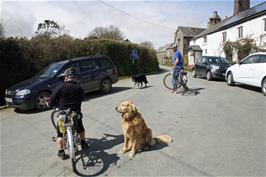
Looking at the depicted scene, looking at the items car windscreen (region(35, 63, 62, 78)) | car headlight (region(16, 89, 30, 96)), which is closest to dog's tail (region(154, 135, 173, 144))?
car headlight (region(16, 89, 30, 96))

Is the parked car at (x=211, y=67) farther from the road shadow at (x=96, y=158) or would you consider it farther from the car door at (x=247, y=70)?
the road shadow at (x=96, y=158)

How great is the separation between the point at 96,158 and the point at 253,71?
8475mm

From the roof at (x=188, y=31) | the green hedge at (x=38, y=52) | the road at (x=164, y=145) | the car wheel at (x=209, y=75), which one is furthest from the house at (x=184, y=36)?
A: the road at (x=164, y=145)

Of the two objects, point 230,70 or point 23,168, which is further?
point 230,70

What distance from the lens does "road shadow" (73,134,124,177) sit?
Result: 3.82 meters

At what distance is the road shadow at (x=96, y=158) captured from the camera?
382 cm

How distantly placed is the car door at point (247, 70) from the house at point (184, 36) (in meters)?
40.4

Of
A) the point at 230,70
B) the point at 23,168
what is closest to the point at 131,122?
the point at 23,168

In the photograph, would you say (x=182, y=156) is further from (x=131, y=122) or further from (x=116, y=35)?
(x=116, y=35)

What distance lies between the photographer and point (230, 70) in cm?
1217

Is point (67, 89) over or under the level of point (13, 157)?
over

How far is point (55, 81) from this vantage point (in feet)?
29.5

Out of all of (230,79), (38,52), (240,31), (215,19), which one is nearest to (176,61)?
(230,79)

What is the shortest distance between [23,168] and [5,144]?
1.68 m
